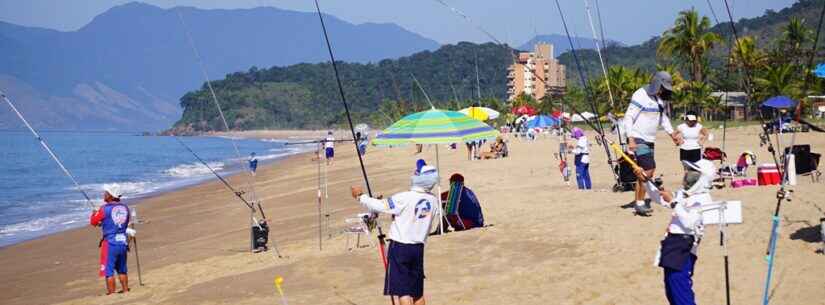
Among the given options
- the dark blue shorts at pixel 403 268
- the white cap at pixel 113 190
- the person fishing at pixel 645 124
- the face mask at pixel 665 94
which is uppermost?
the face mask at pixel 665 94

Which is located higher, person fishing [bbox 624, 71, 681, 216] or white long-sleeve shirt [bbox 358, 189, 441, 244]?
person fishing [bbox 624, 71, 681, 216]

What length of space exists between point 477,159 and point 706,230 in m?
19.3

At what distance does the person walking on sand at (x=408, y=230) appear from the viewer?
6.52 m

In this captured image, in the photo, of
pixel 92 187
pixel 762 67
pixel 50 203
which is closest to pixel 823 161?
pixel 50 203

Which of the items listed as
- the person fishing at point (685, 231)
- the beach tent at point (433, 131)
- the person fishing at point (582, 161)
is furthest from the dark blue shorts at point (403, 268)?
the person fishing at point (582, 161)

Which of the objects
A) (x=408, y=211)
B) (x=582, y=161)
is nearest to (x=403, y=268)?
(x=408, y=211)

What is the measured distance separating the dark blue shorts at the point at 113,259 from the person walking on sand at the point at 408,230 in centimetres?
438

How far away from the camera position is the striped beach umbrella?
10.7 meters

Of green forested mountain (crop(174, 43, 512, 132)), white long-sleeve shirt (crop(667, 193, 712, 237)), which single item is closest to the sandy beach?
white long-sleeve shirt (crop(667, 193, 712, 237))

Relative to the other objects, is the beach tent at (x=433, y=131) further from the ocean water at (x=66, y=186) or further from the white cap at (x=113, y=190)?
the white cap at (x=113, y=190)

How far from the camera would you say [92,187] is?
3556 centimetres

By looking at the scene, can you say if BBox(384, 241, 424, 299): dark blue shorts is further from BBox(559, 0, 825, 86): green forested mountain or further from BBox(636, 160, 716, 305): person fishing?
BBox(559, 0, 825, 86): green forested mountain

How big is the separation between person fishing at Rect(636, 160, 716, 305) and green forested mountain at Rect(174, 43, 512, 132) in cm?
12119

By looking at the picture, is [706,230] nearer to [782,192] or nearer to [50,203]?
[782,192]
